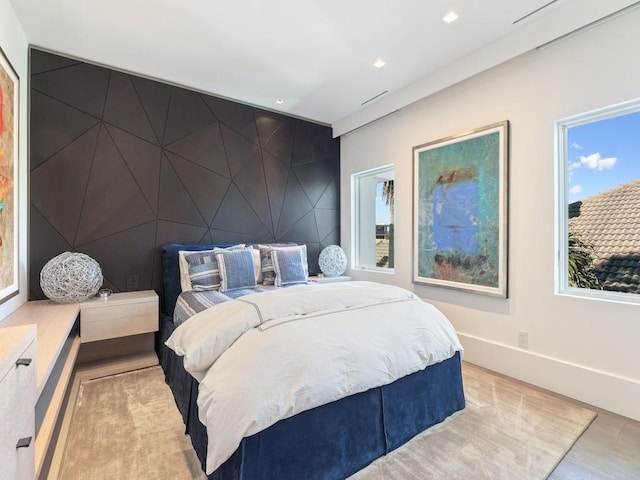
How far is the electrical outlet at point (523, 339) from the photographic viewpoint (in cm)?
266

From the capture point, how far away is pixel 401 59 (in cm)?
298

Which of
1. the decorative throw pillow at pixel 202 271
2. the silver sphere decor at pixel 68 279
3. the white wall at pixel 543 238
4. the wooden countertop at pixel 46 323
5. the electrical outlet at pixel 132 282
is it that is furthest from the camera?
the electrical outlet at pixel 132 282

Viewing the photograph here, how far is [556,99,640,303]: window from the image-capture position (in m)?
2.23

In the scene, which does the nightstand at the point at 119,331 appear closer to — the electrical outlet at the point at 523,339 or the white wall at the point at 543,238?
the white wall at the point at 543,238

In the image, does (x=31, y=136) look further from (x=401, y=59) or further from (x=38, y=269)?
(x=401, y=59)

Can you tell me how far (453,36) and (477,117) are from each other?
75 cm

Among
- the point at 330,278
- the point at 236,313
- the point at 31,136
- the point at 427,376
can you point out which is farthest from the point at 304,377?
the point at 31,136

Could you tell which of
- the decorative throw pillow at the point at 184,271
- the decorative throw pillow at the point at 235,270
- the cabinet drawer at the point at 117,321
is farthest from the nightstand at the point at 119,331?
the decorative throw pillow at the point at 235,270

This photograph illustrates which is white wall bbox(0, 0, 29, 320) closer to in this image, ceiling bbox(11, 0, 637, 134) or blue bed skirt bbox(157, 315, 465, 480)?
ceiling bbox(11, 0, 637, 134)

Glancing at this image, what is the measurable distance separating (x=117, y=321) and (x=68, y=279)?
50 cm

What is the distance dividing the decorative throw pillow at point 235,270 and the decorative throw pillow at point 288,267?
0.99 ft

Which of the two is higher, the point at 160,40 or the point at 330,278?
the point at 160,40

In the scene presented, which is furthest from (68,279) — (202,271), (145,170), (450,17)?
(450,17)

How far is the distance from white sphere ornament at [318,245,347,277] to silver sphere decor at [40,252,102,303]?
8.29 feet
